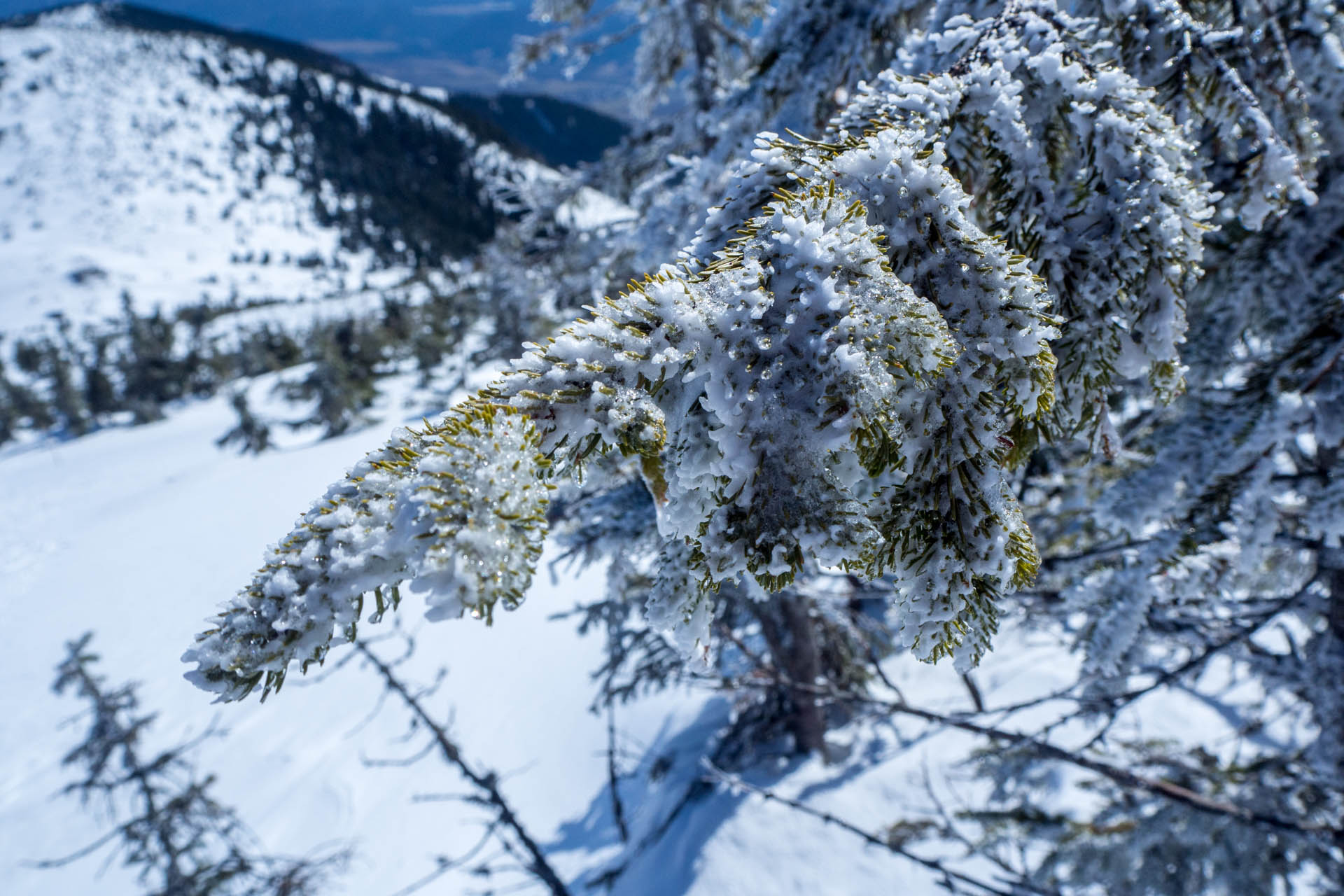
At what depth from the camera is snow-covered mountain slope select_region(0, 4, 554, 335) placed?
3211 inches

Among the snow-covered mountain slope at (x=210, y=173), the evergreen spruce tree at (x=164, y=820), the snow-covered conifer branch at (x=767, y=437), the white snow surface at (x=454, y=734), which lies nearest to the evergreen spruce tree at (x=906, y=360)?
the snow-covered conifer branch at (x=767, y=437)

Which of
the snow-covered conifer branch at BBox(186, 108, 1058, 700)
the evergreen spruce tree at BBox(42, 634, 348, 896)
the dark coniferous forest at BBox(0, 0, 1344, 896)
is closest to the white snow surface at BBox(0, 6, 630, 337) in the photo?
the dark coniferous forest at BBox(0, 0, 1344, 896)

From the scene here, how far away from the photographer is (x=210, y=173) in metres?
108

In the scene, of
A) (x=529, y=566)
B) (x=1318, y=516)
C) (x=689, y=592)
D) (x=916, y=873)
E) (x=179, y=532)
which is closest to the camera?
(x=529, y=566)

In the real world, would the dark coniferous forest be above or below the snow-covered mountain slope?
below

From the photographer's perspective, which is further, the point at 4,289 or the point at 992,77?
the point at 4,289

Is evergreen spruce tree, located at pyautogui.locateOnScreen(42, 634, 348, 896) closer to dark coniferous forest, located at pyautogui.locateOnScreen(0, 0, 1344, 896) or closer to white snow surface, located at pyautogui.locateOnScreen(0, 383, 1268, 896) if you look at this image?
dark coniferous forest, located at pyautogui.locateOnScreen(0, 0, 1344, 896)

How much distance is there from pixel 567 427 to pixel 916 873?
6013mm

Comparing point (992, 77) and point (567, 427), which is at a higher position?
point (992, 77)

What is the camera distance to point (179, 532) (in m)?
19.4

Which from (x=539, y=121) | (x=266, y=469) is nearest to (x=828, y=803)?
(x=266, y=469)

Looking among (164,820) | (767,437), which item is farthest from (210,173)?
(767,437)

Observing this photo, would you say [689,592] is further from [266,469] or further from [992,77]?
[266,469]

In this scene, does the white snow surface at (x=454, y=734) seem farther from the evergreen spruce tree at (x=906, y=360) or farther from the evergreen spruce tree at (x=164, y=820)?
the evergreen spruce tree at (x=906, y=360)
